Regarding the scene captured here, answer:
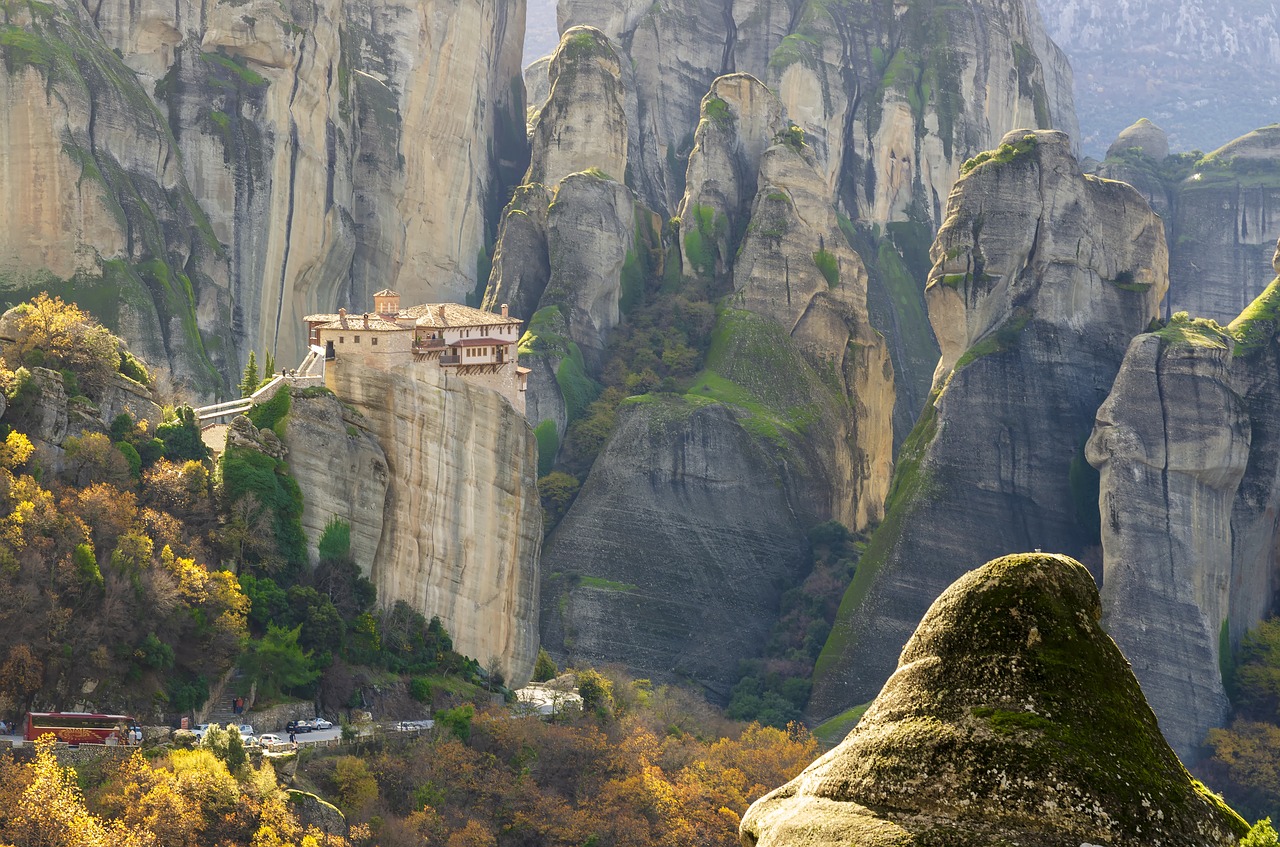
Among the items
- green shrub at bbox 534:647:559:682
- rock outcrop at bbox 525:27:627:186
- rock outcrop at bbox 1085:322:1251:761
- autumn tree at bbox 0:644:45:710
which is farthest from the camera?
rock outcrop at bbox 525:27:627:186

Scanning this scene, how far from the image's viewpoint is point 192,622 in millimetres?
46562

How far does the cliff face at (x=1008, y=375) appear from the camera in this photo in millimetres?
79000

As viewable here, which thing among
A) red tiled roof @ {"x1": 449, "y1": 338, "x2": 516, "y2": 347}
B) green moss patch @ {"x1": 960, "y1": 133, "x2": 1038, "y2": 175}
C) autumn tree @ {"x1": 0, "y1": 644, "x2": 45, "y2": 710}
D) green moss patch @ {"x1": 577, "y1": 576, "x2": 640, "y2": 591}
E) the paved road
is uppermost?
green moss patch @ {"x1": 960, "y1": 133, "x2": 1038, "y2": 175}

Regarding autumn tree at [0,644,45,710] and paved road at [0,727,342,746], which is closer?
autumn tree at [0,644,45,710]

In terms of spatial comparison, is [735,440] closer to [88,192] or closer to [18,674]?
[88,192]

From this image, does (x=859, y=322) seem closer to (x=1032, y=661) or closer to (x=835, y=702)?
(x=835, y=702)

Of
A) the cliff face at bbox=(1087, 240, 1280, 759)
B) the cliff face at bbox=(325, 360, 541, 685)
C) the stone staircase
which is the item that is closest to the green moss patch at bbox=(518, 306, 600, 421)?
the cliff face at bbox=(1087, 240, 1280, 759)

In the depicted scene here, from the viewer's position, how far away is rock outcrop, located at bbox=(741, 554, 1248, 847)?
872 centimetres

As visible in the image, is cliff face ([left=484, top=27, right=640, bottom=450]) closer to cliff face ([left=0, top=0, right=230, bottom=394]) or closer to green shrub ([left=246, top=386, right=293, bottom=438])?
cliff face ([left=0, top=0, right=230, bottom=394])

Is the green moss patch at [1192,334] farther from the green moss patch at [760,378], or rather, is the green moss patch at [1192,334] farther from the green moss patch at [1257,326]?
the green moss patch at [760,378]

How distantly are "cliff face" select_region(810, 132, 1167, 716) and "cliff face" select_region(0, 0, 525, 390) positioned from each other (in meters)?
29.3

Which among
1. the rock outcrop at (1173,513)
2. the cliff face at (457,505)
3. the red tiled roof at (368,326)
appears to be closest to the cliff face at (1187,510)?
the rock outcrop at (1173,513)

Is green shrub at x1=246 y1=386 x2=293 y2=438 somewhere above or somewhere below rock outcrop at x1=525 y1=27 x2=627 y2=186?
below

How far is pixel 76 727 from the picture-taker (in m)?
40.7
